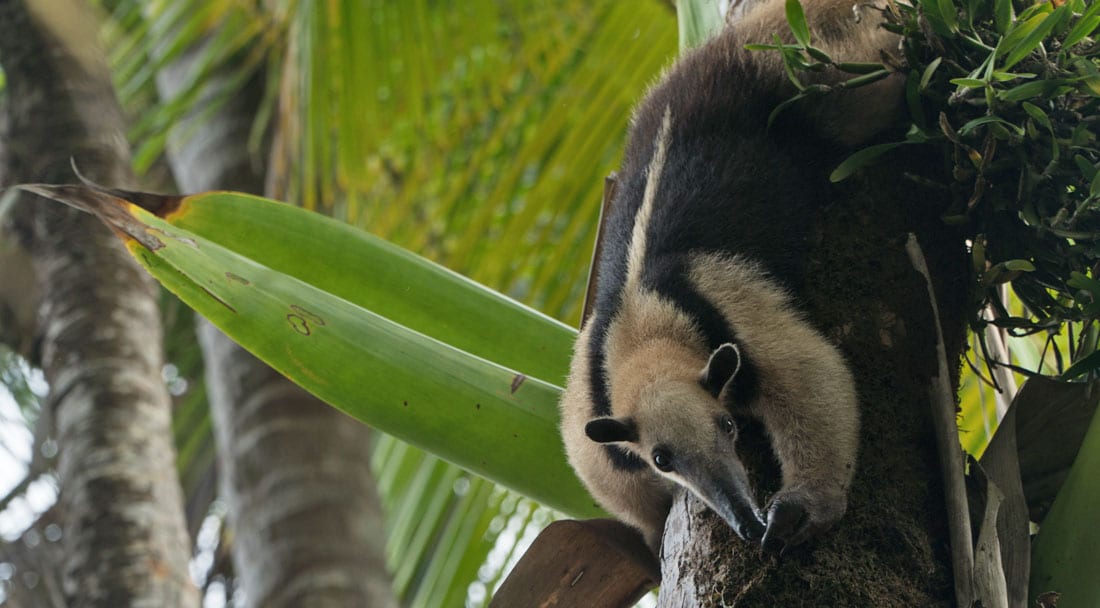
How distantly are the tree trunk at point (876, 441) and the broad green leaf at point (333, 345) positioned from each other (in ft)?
1.36

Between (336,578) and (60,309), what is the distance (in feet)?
4.52

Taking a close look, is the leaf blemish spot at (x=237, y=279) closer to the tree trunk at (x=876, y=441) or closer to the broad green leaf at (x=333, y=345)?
the broad green leaf at (x=333, y=345)

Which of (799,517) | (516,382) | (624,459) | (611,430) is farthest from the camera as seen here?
(624,459)

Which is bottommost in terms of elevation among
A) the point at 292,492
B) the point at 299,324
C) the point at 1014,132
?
the point at 292,492

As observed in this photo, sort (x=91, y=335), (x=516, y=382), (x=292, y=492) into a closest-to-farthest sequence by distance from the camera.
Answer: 1. (x=516, y=382)
2. (x=91, y=335)
3. (x=292, y=492)

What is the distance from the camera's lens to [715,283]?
2.18 metres

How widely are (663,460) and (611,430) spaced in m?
0.13

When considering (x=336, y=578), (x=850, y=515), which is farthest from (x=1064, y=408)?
(x=336, y=578)

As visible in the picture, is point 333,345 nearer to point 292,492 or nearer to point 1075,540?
point 1075,540

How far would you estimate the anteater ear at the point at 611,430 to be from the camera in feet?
7.24

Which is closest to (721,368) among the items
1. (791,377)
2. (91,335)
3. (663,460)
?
(791,377)

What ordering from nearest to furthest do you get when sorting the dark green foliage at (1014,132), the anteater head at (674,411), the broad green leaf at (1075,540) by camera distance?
1. the broad green leaf at (1075,540)
2. the dark green foliage at (1014,132)
3. the anteater head at (674,411)

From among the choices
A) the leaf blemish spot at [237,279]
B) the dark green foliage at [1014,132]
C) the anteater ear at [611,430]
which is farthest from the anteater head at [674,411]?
the leaf blemish spot at [237,279]

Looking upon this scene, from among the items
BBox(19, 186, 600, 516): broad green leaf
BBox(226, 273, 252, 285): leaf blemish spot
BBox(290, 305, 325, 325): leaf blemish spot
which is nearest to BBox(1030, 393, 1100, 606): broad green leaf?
BBox(19, 186, 600, 516): broad green leaf
